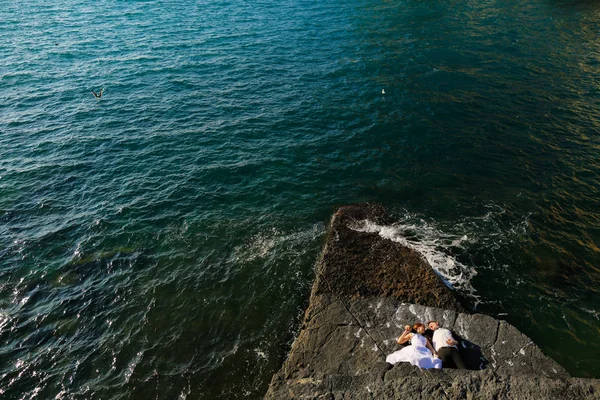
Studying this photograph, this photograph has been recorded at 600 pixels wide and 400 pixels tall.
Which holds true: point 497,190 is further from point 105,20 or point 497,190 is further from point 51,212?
point 105,20

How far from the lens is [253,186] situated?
24.4m

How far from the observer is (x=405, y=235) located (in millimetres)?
20062

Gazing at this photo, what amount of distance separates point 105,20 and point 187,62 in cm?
2166

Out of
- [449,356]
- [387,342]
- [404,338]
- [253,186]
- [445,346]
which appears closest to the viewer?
[449,356]

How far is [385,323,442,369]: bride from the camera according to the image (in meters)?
13.2

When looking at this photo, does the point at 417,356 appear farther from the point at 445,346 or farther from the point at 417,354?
the point at 445,346

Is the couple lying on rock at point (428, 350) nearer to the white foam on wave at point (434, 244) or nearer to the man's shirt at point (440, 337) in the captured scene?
the man's shirt at point (440, 337)

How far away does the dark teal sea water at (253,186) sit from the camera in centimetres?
1603

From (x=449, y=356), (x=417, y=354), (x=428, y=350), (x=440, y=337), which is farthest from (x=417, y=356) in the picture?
(x=440, y=337)

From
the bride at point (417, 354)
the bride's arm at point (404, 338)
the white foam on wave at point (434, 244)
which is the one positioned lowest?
the white foam on wave at point (434, 244)

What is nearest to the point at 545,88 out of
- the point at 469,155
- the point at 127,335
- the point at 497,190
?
the point at 469,155

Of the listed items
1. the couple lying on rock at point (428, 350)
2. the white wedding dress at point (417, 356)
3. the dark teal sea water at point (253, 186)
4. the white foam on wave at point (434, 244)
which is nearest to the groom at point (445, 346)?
the couple lying on rock at point (428, 350)

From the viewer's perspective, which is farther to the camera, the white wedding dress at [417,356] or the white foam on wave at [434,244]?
the white foam on wave at [434,244]

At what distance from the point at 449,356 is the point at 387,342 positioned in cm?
228
